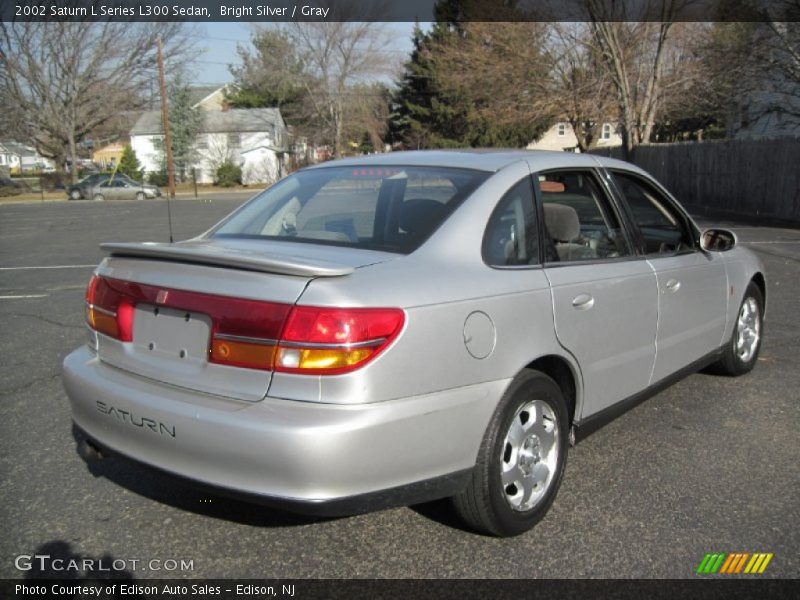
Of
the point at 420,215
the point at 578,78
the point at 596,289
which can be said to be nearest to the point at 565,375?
the point at 596,289

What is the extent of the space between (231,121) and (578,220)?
65155 mm

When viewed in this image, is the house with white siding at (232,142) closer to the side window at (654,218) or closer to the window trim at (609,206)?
the side window at (654,218)

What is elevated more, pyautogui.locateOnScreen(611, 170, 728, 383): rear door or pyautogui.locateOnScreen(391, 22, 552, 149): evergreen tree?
pyautogui.locateOnScreen(391, 22, 552, 149): evergreen tree

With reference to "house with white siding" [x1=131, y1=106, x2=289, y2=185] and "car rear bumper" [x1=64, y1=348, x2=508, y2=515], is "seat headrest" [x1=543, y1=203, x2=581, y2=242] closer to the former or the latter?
"car rear bumper" [x1=64, y1=348, x2=508, y2=515]

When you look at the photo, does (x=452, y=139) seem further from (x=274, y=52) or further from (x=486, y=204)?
(x=486, y=204)

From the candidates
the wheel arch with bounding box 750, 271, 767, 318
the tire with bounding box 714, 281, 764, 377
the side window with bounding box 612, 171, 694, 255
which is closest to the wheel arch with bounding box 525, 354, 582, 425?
the side window with bounding box 612, 171, 694, 255

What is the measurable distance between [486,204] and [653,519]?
1599 millimetres

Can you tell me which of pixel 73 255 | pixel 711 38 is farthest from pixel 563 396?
pixel 711 38

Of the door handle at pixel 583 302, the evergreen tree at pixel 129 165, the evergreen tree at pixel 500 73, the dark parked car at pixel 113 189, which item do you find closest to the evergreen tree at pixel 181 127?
the evergreen tree at pixel 129 165

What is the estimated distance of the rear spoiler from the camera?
257cm

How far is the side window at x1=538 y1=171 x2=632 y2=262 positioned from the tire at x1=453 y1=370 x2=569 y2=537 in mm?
690

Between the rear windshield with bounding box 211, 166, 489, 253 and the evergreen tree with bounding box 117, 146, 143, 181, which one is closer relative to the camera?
the rear windshield with bounding box 211, 166, 489, 253

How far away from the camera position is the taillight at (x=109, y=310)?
9.91 ft

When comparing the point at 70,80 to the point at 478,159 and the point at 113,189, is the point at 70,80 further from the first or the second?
the point at 478,159
